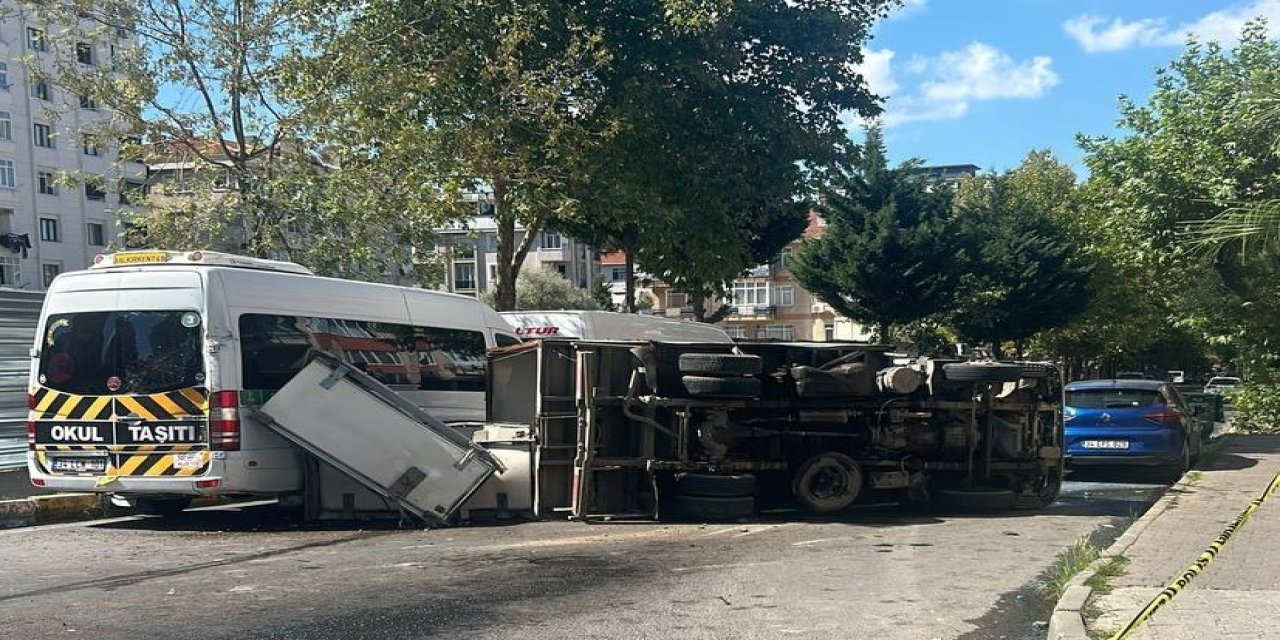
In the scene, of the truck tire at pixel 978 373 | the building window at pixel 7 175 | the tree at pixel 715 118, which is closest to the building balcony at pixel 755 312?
the building window at pixel 7 175

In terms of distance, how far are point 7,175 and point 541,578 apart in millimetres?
45472

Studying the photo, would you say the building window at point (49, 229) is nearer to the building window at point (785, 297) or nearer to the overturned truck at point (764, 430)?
the overturned truck at point (764, 430)

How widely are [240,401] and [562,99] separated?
10.5 meters

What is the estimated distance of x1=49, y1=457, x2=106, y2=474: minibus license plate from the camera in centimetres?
998

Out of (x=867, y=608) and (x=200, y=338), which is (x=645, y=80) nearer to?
(x=200, y=338)

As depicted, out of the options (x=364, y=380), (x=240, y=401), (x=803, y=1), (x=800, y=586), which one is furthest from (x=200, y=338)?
(x=803, y=1)

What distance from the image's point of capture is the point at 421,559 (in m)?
8.34

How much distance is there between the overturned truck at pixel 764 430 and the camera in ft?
33.7

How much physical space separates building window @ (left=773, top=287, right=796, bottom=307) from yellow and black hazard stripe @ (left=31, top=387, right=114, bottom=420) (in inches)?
2561

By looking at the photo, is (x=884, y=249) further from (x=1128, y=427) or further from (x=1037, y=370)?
(x=1037, y=370)

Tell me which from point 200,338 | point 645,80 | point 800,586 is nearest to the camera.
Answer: point 800,586

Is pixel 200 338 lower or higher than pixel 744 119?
lower

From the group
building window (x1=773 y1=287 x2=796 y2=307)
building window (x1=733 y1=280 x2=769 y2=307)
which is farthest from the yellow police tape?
building window (x1=773 y1=287 x2=796 y2=307)

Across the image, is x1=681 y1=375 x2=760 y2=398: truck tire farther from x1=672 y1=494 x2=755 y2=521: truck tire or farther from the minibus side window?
the minibus side window
